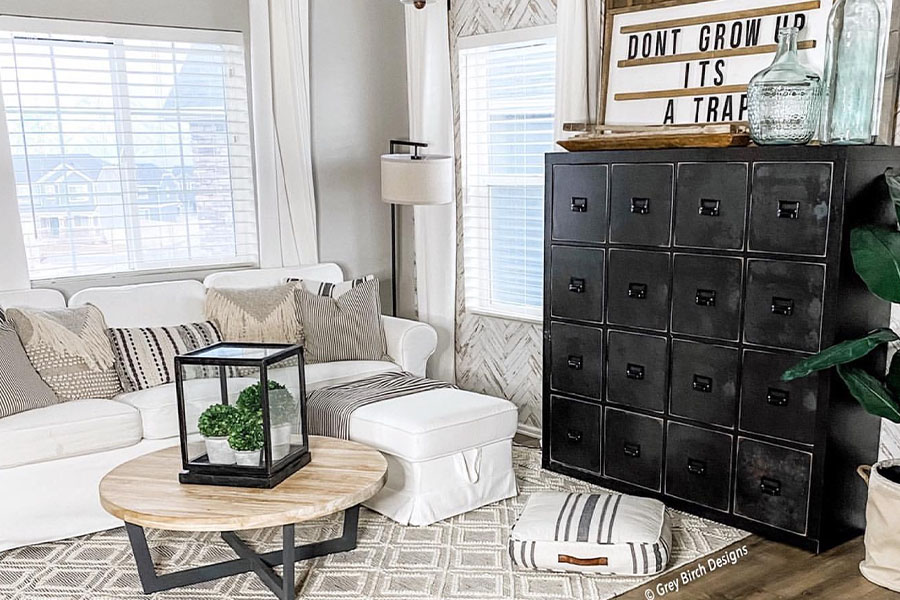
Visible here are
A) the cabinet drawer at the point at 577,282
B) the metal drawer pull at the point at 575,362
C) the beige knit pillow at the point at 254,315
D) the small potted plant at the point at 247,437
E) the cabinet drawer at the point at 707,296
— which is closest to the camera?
the small potted plant at the point at 247,437

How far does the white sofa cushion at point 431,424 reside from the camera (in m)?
3.25

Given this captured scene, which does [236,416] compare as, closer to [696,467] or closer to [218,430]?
[218,430]

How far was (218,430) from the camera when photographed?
269 cm

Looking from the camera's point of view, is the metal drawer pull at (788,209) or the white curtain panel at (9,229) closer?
the metal drawer pull at (788,209)

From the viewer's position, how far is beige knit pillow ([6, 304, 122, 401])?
344 cm

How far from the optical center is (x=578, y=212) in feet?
11.7

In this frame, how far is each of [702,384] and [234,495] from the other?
66.7 inches

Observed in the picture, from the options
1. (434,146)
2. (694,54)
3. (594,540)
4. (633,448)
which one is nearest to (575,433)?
(633,448)

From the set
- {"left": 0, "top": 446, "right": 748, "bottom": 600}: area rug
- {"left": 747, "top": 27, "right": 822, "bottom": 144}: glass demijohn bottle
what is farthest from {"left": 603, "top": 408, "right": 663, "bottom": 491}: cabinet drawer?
{"left": 747, "top": 27, "right": 822, "bottom": 144}: glass demijohn bottle

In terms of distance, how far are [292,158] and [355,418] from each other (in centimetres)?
173

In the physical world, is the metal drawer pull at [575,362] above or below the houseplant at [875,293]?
below

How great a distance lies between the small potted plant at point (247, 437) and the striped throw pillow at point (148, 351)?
1017mm

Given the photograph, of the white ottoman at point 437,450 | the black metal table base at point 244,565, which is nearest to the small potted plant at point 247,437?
the black metal table base at point 244,565

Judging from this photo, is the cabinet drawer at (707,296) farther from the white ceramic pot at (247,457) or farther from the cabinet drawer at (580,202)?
the white ceramic pot at (247,457)
